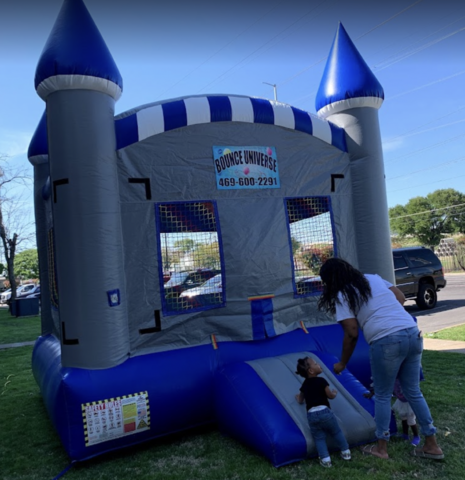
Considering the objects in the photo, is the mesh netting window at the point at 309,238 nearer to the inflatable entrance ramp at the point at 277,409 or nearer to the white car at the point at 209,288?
the white car at the point at 209,288

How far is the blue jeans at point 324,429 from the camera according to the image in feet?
10.5

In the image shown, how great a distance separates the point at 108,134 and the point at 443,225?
51.4 metres

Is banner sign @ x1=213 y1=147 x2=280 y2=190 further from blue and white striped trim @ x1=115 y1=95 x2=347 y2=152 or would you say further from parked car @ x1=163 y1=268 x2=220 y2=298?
parked car @ x1=163 y1=268 x2=220 y2=298

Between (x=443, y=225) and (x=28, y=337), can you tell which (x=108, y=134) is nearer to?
(x=28, y=337)

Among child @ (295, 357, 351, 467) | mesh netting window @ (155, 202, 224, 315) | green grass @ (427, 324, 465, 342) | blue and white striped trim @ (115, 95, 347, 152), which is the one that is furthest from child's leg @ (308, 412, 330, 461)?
green grass @ (427, 324, 465, 342)

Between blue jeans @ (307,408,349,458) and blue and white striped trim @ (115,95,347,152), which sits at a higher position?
blue and white striped trim @ (115,95,347,152)

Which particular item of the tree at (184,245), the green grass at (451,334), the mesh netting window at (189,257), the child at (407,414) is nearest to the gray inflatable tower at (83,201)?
the mesh netting window at (189,257)

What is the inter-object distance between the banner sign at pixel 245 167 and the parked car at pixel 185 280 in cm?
87

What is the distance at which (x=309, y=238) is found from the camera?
16.4 ft

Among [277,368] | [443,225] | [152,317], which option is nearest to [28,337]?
[152,317]

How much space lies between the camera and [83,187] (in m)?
3.81

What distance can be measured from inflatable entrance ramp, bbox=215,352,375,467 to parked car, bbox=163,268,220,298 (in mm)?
857

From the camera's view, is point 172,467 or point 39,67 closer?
point 172,467

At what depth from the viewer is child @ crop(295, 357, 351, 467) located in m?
3.21
